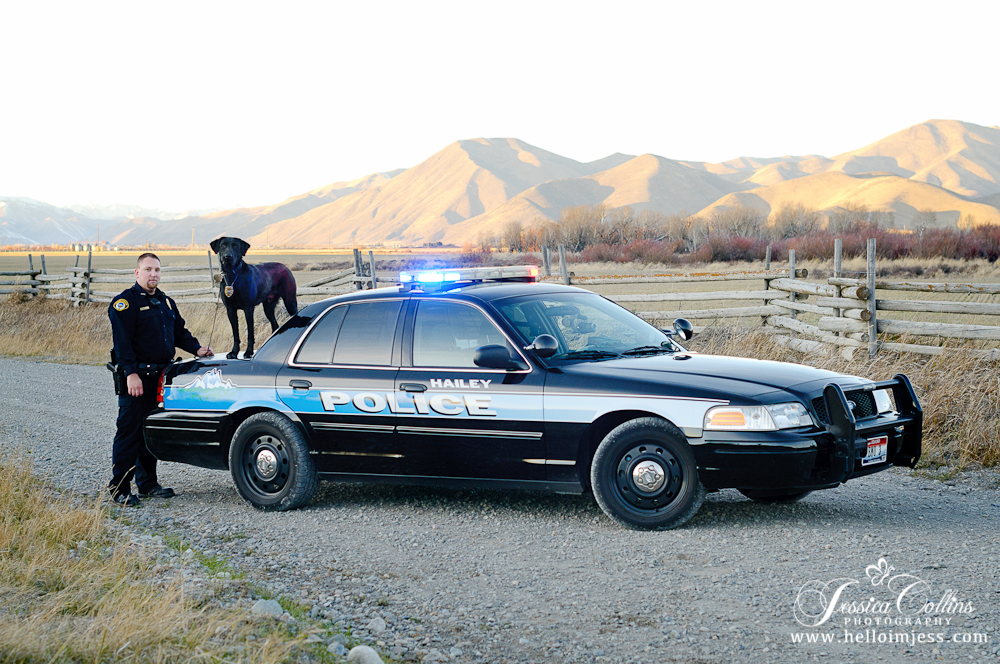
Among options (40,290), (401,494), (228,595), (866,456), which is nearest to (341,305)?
(401,494)

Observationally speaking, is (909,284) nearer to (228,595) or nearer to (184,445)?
(184,445)

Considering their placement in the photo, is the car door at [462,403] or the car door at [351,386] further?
the car door at [351,386]

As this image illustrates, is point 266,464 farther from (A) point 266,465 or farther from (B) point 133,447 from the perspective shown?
(B) point 133,447

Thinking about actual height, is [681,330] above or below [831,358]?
above

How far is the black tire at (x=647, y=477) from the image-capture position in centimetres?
523

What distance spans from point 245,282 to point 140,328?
18.1 ft

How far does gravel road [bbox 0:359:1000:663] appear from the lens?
3.78m

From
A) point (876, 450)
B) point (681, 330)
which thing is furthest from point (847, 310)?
point (876, 450)

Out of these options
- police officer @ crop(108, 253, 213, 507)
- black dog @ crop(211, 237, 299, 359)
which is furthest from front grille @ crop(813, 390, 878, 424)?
black dog @ crop(211, 237, 299, 359)

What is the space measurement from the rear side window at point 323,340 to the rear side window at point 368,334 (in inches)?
1.8

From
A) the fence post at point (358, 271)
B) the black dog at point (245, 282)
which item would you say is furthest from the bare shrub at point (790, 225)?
the black dog at point (245, 282)

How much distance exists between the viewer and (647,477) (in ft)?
17.3

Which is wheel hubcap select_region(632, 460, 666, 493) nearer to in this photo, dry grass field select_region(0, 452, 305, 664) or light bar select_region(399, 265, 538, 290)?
light bar select_region(399, 265, 538, 290)

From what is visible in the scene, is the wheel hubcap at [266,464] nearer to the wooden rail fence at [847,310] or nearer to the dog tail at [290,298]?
the wooden rail fence at [847,310]
